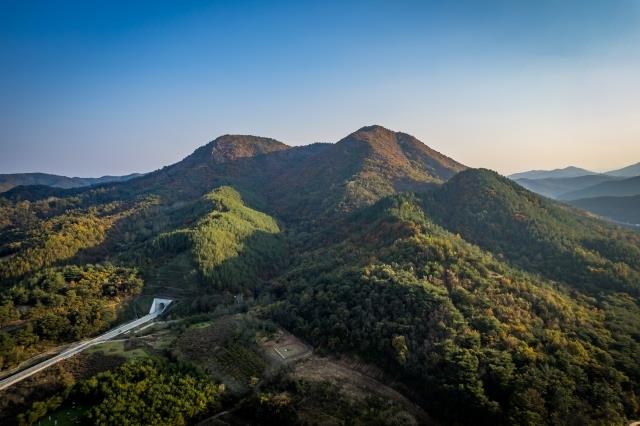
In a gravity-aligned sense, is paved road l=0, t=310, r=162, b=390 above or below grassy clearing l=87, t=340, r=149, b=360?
below

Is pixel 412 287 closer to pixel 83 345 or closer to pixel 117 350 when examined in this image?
pixel 117 350

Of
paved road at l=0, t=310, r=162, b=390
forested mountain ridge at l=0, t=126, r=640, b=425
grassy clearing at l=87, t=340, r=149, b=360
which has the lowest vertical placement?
paved road at l=0, t=310, r=162, b=390

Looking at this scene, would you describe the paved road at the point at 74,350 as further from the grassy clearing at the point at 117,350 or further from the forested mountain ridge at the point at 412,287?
the forested mountain ridge at the point at 412,287

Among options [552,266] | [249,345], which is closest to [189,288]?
[249,345]

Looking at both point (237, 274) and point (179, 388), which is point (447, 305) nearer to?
point (179, 388)

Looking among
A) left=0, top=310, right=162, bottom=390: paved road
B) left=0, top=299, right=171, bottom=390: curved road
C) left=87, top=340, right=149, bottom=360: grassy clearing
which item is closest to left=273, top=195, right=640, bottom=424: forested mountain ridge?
left=87, top=340, right=149, bottom=360: grassy clearing

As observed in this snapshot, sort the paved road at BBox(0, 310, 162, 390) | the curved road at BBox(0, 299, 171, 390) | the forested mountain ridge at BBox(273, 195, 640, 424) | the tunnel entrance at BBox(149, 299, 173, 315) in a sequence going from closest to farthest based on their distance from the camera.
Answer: the forested mountain ridge at BBox(273, 195, 640, 424), the paved road at BBox(0, 310, 162, 390), the curved road at BBox(0, 299, 171, 390), the tunnel entrance at BBox(149, 299, 173, 315)

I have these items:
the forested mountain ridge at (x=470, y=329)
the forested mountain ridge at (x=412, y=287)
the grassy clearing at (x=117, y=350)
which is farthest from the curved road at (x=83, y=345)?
the forested mountain ridge at (x=470, y=329)

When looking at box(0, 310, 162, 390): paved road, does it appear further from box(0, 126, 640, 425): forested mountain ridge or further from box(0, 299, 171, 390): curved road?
box(0, 126, 640, 425): forested mountain ridge
